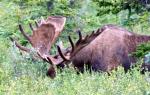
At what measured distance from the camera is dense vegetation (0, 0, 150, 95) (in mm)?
6277

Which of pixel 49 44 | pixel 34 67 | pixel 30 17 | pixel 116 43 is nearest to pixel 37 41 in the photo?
pixel 49 44

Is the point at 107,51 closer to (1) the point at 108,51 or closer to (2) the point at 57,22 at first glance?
(1) the point at 108,51

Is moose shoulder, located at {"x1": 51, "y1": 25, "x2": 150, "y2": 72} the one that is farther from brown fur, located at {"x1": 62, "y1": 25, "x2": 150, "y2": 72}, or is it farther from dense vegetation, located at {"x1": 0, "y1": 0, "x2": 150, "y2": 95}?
dense vegetation, located at {"x1": 0, "y1": 0, "x2": 150, "y2": 95}

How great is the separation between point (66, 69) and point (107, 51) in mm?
1427

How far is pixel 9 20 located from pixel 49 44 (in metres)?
3.16

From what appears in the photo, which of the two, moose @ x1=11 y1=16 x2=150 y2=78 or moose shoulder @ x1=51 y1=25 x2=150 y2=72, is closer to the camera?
moose @ x1=11 y1=16 x2=150 y2=78

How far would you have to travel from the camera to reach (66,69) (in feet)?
27.7

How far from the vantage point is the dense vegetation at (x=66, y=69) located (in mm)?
6277

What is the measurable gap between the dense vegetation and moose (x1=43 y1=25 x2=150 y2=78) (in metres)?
0.32

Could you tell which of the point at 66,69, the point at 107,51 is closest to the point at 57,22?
the point at 107,51

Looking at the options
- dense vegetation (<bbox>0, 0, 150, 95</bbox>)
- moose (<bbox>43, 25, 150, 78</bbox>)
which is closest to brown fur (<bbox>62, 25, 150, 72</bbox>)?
moose (<bbox>43, 25, 150, 78</bbox>)

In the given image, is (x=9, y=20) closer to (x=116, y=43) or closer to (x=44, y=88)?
(x=116, y=43)

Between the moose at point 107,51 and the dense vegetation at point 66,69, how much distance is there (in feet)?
1.05

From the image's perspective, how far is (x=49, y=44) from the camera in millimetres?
9383
